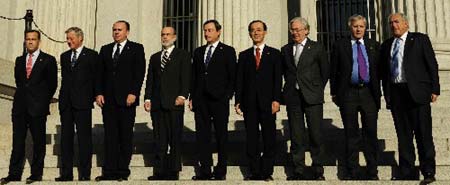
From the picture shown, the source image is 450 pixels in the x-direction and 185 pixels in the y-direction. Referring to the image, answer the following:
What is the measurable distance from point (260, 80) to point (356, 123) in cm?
104

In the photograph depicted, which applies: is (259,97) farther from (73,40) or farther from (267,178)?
(73,40)

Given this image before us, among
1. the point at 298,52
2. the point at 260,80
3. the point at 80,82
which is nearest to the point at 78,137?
the point at 80,82

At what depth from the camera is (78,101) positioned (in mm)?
5473

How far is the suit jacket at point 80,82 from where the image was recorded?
548 cm

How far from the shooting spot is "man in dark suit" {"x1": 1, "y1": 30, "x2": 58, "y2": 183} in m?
5.45

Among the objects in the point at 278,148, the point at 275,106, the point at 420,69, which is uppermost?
the point at 420,69

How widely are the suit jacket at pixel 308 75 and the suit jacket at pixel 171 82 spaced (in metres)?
1.03

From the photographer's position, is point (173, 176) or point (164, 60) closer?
point (173, 176)

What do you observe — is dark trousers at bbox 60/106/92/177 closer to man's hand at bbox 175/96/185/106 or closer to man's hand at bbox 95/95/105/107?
man's hand at bbox 95/95/105/107

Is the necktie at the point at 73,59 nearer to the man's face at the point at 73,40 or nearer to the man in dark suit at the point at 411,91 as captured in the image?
the man's face at the point at 73,40

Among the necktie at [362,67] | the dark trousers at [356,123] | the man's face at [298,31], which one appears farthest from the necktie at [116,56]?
the necktie at [362,67]

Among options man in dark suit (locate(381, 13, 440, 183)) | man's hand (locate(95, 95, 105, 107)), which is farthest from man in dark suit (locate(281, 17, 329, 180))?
man's hand (locate(95, 95, 105, 107))

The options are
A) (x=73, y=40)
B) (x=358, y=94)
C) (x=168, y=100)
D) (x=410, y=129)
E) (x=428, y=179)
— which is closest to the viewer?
(x=428, y=179)

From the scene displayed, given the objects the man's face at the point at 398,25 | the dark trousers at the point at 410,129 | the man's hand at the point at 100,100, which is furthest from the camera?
the man's hand at the point at 100,100
